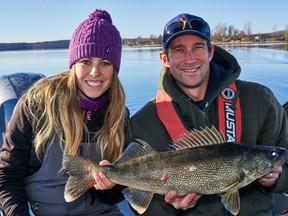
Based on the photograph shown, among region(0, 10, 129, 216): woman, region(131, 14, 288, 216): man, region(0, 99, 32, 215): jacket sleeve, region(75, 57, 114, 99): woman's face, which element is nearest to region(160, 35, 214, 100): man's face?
region(131, 14, 288, 216): man

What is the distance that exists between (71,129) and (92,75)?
0.61 m

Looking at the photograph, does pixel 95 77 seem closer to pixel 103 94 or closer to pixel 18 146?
pixel 103 94

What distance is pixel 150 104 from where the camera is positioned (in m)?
4.03

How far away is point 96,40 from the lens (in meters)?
3.54

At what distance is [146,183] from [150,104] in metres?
1.09

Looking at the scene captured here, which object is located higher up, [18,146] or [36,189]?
[18,146]

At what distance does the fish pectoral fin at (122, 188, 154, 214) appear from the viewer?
11.1ft

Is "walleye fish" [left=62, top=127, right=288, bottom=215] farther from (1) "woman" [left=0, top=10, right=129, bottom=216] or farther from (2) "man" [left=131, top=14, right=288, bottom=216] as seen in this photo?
(2) "man" [left=131, top=14, right=288, bottom=216]

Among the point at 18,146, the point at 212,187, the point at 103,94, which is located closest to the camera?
the point at 212,187

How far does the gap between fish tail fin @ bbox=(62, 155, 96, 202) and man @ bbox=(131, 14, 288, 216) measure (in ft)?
2.82

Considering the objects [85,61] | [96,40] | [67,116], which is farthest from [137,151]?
[96,40]

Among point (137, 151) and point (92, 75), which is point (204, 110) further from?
point (92, 75)

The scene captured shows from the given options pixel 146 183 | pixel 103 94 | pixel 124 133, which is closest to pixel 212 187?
pixel 146 183

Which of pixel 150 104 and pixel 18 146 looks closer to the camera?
pixel 18 146
